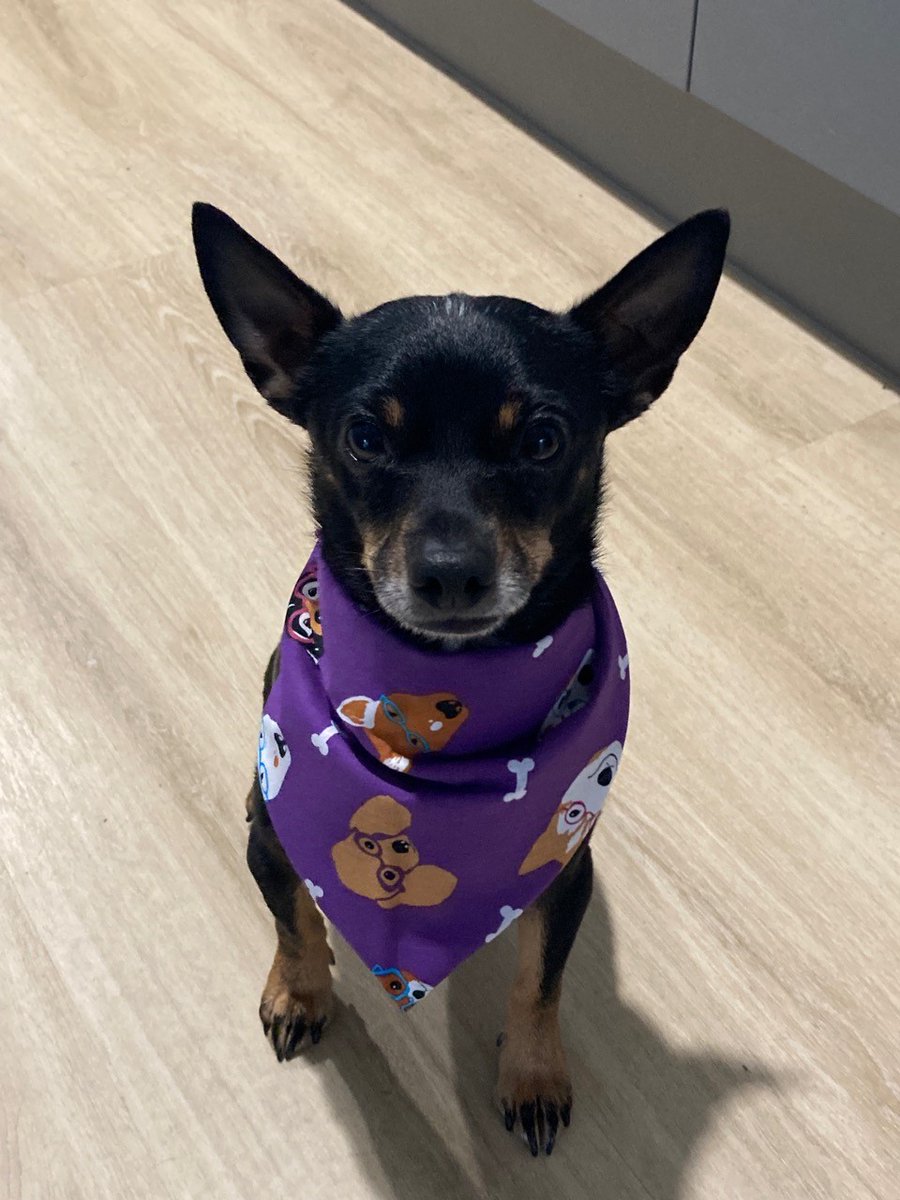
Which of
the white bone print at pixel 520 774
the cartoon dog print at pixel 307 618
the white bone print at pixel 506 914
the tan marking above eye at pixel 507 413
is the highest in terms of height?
the tan marking above eye at pixel 507 413

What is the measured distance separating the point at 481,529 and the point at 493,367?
0.50ft

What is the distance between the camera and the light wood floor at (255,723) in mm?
1327

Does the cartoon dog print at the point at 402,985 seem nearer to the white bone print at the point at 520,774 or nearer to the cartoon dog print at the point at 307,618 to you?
the white bone print at the point at 520,774

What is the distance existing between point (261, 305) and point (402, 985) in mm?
719

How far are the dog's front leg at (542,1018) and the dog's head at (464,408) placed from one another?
335mm

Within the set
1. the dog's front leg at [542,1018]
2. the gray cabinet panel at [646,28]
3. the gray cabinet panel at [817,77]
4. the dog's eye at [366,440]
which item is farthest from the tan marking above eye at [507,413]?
the gray cabinet panel at [646,28]

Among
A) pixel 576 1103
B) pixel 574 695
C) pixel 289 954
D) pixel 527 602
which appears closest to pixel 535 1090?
pixel 576 1103

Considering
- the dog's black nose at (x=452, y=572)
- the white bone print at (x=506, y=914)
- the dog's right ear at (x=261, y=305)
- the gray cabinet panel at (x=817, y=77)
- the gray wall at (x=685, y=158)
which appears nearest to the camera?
the dog's black nose at (x=452, y=572)

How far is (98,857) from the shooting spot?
Result: 1517 mm

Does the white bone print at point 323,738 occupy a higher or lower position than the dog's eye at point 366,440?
lower

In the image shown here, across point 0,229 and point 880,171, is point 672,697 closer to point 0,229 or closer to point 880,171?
point 880,171

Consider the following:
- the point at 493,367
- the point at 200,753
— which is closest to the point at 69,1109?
the point at 200,753

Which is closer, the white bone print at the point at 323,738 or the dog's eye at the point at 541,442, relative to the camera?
the dog's eye at the point at 541,442

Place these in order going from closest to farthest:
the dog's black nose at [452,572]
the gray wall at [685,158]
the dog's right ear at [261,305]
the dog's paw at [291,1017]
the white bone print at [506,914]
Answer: the dog's black nose at [452,572] → the dog's right ear at [261,305] → the white bone print at [506,914] → the dog's paw at [291,1017] → the gray wall at [685,158]
